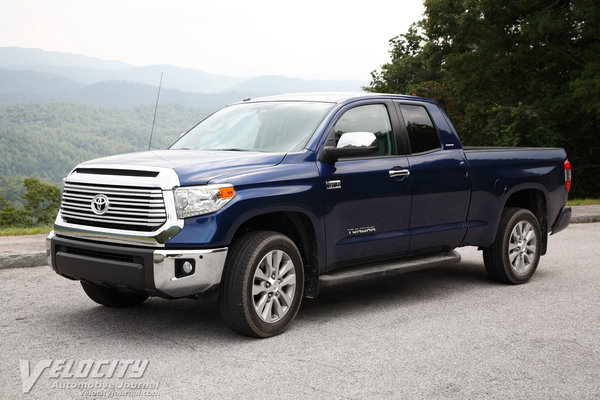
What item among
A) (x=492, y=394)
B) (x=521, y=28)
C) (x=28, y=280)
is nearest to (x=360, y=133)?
(x=492, y=394)

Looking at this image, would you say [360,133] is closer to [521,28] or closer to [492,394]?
[492,394]

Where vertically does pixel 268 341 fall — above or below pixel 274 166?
below

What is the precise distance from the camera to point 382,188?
6.34 meters

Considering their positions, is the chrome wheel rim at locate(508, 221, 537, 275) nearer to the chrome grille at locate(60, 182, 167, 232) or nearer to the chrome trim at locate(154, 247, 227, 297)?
the chrome trim at locate(154, 247, 227, 297)

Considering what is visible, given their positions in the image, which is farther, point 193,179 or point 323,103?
point 323,103

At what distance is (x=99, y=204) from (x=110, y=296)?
54.0 inches

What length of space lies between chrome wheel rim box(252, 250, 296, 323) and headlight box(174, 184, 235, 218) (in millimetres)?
606

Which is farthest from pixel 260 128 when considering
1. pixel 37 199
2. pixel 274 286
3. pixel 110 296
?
pixel 37 199

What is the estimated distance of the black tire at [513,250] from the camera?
7684 millimetres

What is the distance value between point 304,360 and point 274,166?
1584 millimetres

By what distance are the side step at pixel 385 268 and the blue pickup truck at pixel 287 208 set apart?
20 mm

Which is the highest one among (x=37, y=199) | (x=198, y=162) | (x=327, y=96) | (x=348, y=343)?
(x=327, y=96)

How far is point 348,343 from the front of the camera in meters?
5.35

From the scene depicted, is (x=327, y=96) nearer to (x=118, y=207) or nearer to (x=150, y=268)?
(x=118, y=207)
